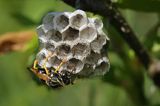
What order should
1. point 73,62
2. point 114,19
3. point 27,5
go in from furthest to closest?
point 27,5 → point 114,19 → point 73,62

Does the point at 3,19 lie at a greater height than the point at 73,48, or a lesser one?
lesser

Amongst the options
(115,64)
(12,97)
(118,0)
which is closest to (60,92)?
(12,97)

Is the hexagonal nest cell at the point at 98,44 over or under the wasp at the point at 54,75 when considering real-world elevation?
over

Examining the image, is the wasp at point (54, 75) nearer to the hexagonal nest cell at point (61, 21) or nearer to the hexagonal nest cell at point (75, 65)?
the hexagonal nest cell at point (75, 65)

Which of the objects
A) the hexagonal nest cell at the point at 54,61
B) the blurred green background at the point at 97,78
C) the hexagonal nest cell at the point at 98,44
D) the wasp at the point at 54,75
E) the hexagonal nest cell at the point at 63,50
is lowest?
the blurred green background at the point at 97,78

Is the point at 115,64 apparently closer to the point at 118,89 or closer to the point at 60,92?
the point at 118,89

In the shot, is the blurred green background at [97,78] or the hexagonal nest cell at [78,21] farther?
the blurred green background at [97,78]

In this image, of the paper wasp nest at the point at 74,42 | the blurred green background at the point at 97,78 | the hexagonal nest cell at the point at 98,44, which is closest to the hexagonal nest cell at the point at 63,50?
the paper wasp nest at the point at 74,42

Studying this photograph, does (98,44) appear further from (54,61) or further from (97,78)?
(97,78)
